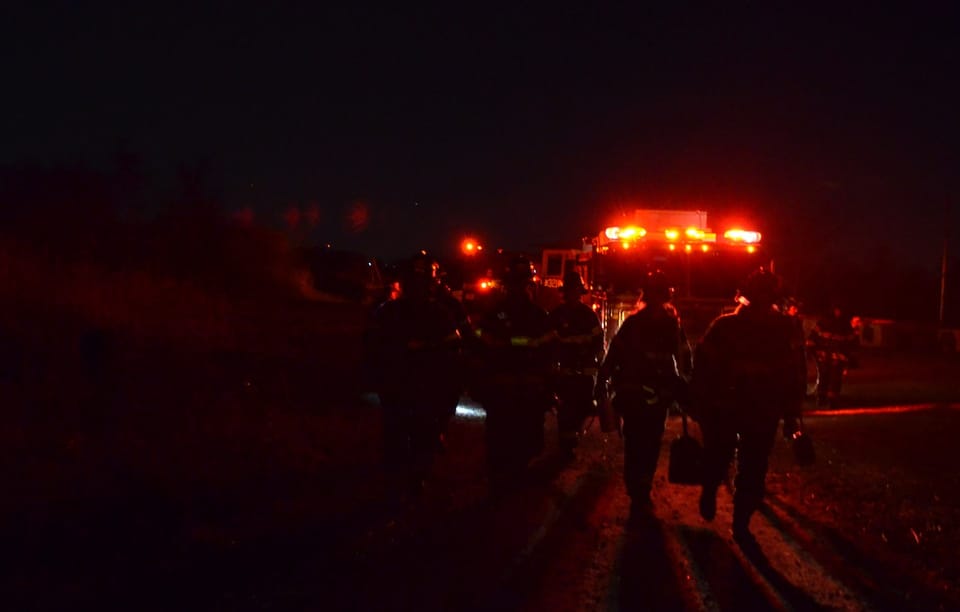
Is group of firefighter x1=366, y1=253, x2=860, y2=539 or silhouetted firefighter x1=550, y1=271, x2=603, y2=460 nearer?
group of firefighter x1=366, y1=253, x2=860, y2=539

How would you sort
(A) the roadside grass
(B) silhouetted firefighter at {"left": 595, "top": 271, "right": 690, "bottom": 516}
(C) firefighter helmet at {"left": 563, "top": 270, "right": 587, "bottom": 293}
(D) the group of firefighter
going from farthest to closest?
1. (C) firefighter helmet at {"left": 563, "top": 270, "right": 587, "bottom": 293}
2. (A) the roadside grass
3. (B) silhouetted firefighter at {"left": 595, "top": 271, "right": 690, "bottom": 516}
4. (D) the group of firefighter

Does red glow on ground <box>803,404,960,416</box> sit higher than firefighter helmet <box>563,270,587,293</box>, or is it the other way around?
firefighter helmet <box>563,270,587,293</box>

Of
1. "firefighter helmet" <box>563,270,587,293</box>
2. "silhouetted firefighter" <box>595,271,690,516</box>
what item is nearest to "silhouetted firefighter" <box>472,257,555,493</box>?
"silhouetted firefighter" <box>595,271,690,516</box>

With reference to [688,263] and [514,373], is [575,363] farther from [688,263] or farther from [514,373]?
[688,263]

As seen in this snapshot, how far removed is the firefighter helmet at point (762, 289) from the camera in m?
6.97

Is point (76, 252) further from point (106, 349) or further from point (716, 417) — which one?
point (716, 417)

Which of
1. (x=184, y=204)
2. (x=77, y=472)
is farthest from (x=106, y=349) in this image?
(x=184, y=204)

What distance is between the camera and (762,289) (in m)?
6.98

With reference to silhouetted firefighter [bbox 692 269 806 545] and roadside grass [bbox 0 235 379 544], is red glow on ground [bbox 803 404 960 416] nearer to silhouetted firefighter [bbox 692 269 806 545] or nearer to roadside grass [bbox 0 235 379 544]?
roadside grass [bbox 0 235 379 544]

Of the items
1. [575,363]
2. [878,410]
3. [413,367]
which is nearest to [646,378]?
[413,367]

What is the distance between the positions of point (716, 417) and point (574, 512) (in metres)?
1.72

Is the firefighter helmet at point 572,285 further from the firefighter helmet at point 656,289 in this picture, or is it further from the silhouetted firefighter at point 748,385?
the silhouetted firefighter at point 748,385

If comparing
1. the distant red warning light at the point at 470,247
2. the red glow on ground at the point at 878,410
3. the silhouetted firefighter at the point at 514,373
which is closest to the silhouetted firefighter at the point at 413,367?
the silhouetted firefighter at the point at 514,373

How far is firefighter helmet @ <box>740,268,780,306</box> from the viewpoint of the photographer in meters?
6.97
